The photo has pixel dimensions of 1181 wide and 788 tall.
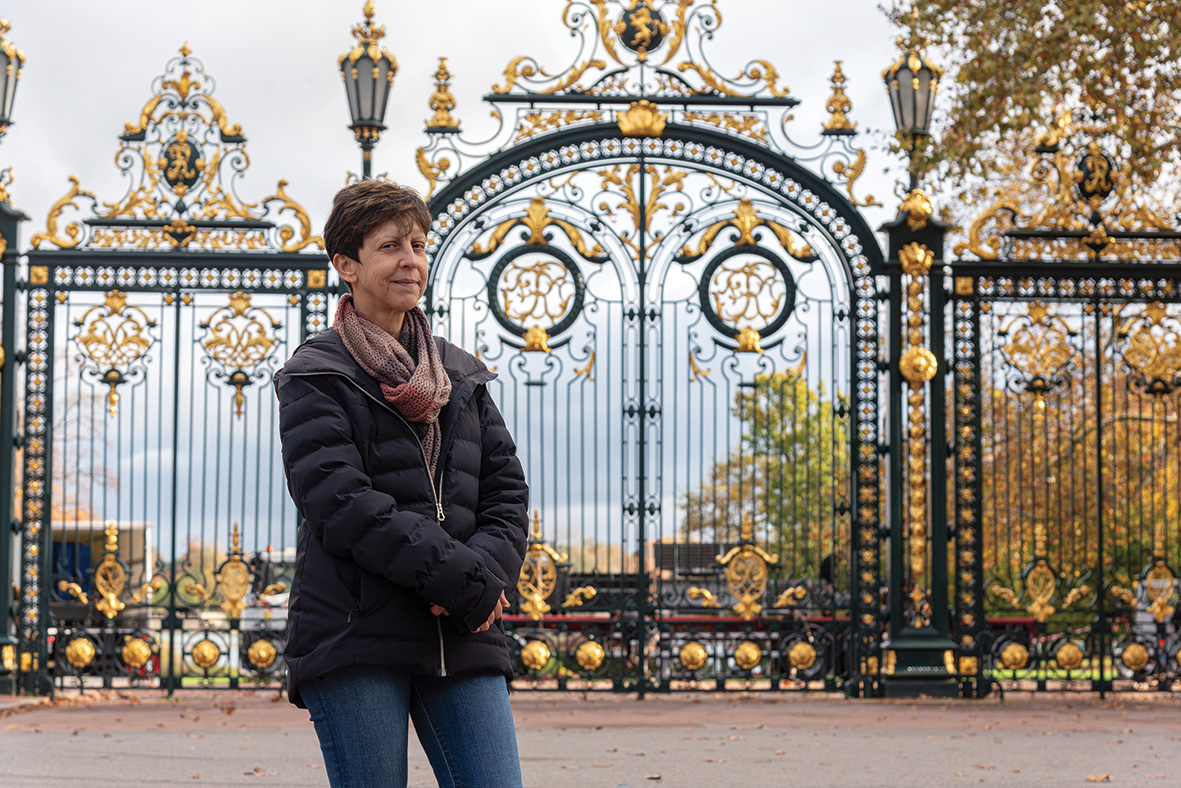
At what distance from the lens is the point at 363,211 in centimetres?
258

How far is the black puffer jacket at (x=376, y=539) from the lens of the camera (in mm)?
2361

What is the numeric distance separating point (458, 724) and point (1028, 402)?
8492 millimetres

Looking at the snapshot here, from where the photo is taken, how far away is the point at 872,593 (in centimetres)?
933

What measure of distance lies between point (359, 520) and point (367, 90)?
7.49m

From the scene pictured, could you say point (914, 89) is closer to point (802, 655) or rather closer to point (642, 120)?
point (642, 120)

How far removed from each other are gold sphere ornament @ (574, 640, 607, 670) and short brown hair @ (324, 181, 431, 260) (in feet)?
23.0

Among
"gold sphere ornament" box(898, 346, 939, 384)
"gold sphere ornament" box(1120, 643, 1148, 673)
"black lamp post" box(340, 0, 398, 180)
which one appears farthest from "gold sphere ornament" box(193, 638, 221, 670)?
"gold sphere ornament" box(1120, 643, 1148, 673)

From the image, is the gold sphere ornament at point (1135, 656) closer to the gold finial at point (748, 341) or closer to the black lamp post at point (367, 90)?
the gold finial at point (748, 341)

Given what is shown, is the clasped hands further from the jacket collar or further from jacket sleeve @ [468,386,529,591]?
the jacket collar

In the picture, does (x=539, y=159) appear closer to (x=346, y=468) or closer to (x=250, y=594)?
(x=250, y=594)

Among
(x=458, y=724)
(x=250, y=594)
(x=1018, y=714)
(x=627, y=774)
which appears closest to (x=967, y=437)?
(x=1018, y=714)

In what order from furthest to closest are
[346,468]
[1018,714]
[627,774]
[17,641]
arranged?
[17,641] < [1018,714] < [627,774] < [346,468]

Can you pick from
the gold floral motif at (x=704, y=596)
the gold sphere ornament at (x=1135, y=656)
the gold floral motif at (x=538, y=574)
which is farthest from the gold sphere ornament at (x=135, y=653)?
the gold sphere ornament at (x=1135, y=656)

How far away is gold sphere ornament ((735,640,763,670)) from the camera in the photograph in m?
9.31
